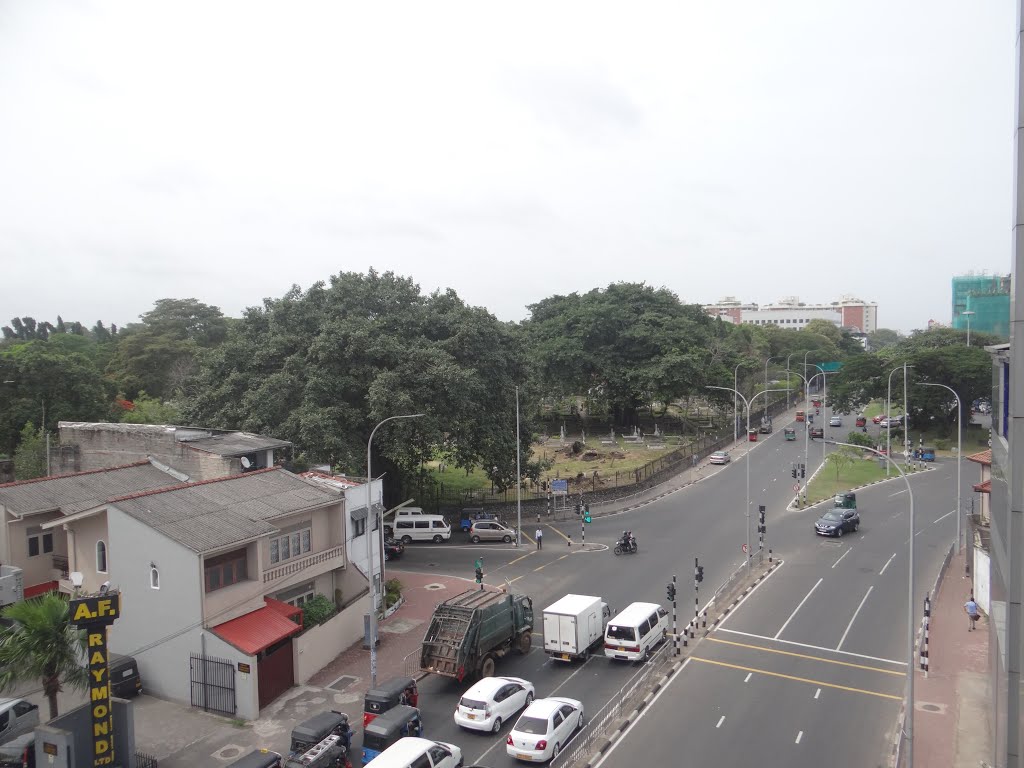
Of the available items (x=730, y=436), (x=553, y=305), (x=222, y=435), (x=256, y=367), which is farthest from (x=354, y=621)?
(x=553, y=305)

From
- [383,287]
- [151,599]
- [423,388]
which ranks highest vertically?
[383,287]

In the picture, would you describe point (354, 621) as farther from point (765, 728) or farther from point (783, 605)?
point (783, 605)

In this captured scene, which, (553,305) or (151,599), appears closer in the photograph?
(151,599)

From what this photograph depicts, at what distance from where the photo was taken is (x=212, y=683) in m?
22.0

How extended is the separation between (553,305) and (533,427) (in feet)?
143

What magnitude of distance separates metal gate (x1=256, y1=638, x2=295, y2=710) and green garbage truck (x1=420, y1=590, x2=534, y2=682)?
4347mm

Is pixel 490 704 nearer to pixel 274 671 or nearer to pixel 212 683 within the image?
pixel 274 671

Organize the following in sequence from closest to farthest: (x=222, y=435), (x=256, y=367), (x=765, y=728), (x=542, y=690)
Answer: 1. (x=765, y=728)
2. (x=542, y=690)
3. (x=222, y=435)
4. (x=256, y=367)

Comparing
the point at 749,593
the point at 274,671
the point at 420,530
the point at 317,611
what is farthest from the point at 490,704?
the point at 420,530

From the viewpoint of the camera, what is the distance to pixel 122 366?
83875 millimetres

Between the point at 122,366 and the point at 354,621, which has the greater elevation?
the point at 122,366

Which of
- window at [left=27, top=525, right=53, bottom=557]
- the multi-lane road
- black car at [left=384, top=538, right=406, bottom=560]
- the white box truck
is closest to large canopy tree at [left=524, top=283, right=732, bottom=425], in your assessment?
the multi-lane road

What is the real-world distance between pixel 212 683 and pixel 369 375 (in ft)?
67.7

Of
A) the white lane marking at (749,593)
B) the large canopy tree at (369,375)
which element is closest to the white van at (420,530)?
the large canopy tree at (369,375)
